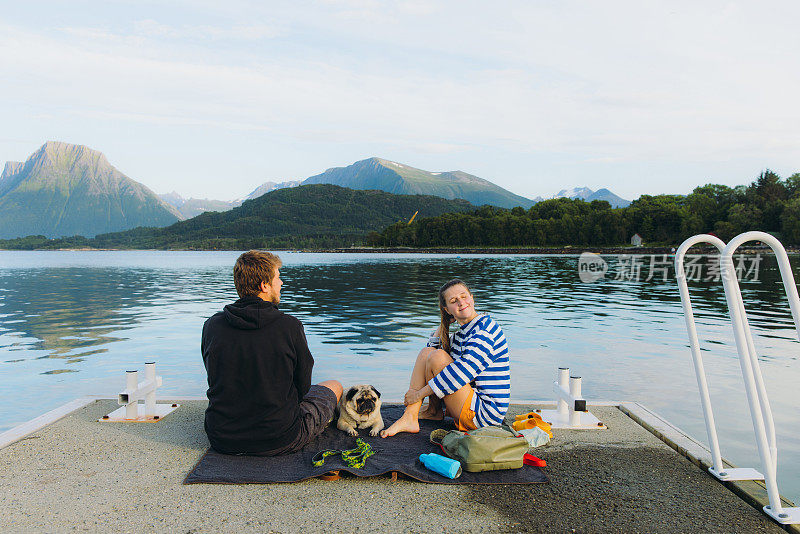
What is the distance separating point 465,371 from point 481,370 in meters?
0.21

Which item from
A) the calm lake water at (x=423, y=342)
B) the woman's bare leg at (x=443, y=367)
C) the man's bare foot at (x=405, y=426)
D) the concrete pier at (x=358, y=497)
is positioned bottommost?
the calm lake water at (x=423, y=342)

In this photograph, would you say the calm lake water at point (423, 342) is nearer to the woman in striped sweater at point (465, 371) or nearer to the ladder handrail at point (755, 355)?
the ladder handrail at point (755, 355)

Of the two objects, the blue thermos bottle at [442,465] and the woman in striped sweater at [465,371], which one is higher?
the woman in striped sweater at [465,371]

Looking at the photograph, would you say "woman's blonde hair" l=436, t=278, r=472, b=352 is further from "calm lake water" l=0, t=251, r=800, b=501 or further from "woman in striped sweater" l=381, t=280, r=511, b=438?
"calm lake water" l=0, t=251, r=800, b=501

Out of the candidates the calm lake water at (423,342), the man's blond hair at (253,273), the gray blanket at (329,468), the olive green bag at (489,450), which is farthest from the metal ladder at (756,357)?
the man's blond hair at (253,273)

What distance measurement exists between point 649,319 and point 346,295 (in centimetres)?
1627

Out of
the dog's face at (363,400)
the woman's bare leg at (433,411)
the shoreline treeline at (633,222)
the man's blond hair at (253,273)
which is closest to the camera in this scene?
the man's blond hair at (253,273)

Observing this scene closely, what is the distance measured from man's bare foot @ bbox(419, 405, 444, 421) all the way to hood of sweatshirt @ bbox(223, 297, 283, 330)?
7.97 ft

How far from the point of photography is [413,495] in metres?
A: 4.39

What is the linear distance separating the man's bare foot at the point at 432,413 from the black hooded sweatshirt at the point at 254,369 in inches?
73.8

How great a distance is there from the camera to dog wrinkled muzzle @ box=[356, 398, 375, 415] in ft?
18.6

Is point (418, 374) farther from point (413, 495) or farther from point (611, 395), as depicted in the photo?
point (611, 395)

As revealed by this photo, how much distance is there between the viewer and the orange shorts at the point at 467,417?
5.51 m

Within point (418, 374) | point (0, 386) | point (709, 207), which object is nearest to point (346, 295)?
point (0, 386)
